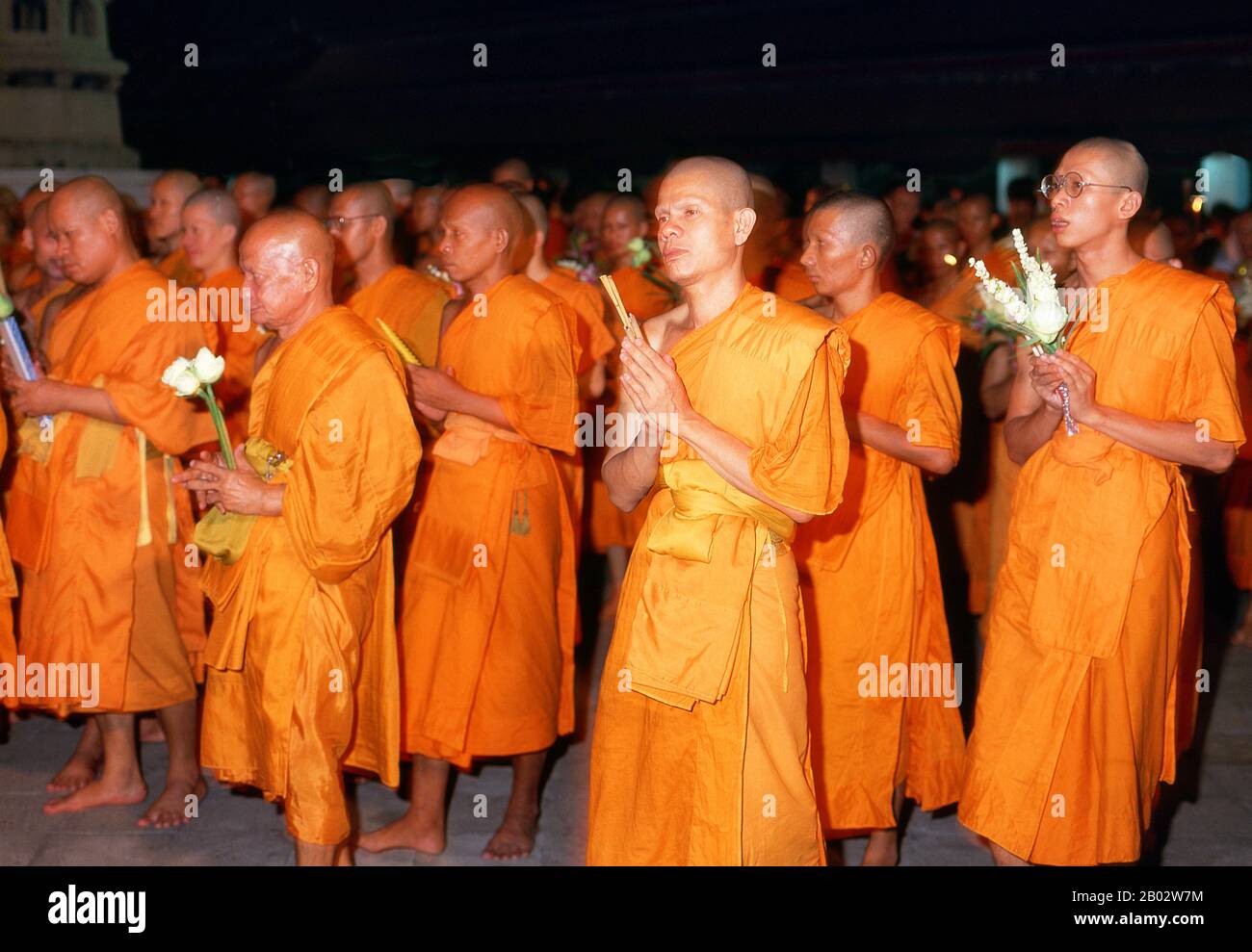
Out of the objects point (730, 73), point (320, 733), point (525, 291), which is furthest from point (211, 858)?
point (730, 73)

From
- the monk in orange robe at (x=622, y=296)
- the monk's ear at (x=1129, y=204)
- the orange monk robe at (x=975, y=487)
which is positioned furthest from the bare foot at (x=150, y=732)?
the monk's ear at (x=1129, y=204)

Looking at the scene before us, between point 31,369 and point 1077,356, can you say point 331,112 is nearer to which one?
point 31,369

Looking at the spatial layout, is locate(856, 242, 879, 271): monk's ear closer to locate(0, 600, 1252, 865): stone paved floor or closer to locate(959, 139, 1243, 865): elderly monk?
locate(959, 139, 1243, 865): elderly monk

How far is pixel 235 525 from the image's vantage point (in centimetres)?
396

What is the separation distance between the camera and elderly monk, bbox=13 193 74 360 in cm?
577

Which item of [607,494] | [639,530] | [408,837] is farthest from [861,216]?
[607,494]

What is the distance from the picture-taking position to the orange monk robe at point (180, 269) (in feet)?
20.3

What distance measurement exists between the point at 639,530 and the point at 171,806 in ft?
5.55

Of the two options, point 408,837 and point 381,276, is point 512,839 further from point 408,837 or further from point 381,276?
point 381,276

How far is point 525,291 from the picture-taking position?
193 inches

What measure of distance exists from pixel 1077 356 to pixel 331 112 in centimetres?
1822

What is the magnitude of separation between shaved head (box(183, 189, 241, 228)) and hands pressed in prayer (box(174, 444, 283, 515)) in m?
2.07

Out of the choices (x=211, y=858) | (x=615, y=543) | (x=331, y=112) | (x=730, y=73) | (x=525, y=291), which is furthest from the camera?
(x=331, y=112)

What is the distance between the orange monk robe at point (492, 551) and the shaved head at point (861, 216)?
946 millimetres
